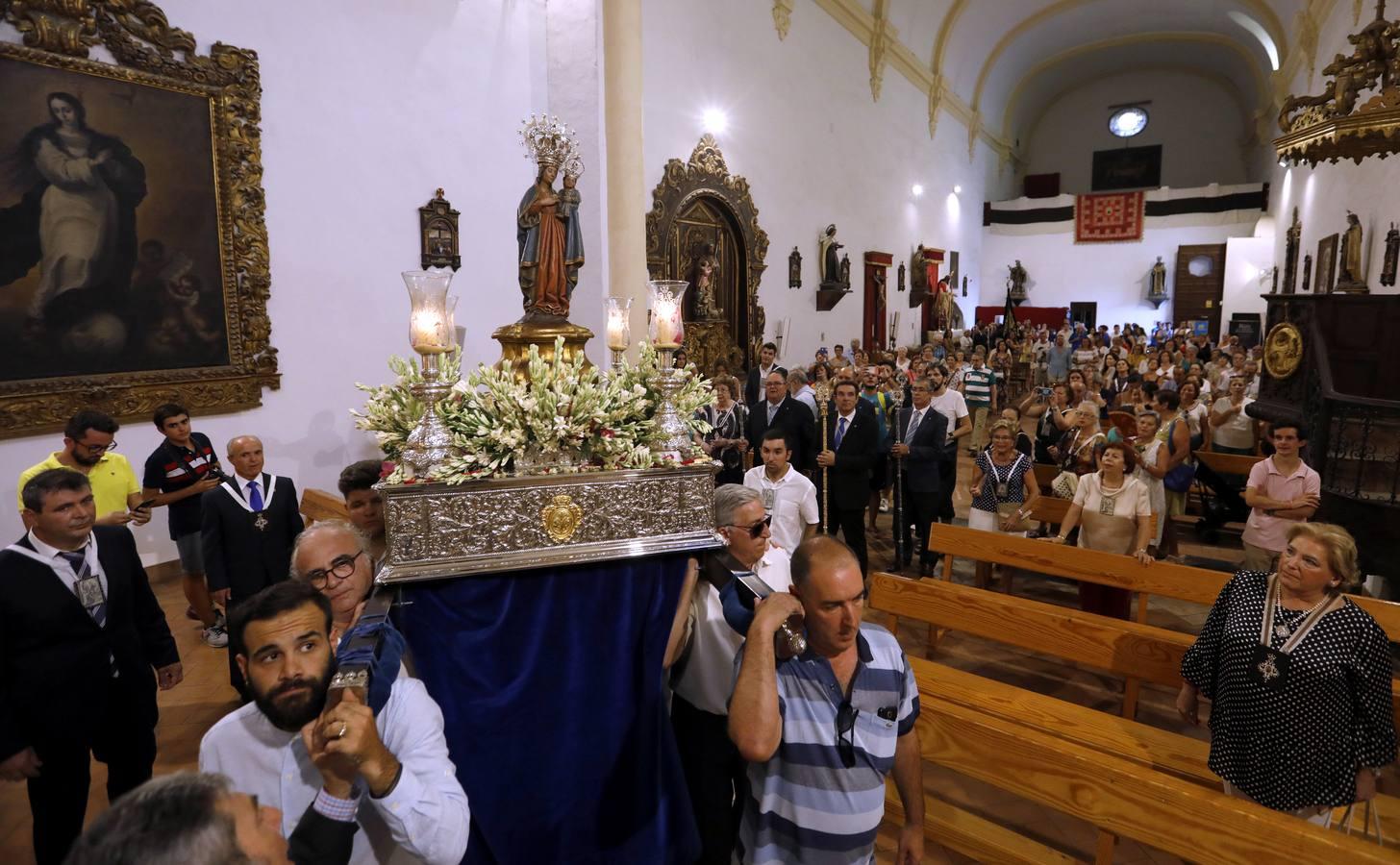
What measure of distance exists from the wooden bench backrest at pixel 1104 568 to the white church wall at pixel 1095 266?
80.7 ft

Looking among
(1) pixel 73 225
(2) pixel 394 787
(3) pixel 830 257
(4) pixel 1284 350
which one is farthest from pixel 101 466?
(3) pixel 830 257

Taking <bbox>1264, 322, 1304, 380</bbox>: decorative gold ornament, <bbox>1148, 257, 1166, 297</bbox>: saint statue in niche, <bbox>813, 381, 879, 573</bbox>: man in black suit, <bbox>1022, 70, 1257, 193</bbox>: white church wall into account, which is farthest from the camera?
<bbox>1022, 70, 1257, 193</bbox>: white church wall

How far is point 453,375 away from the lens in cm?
298

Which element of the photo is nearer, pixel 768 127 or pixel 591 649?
pixel 591 649

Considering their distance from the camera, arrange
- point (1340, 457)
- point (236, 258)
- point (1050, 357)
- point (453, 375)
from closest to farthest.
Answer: point (453, 375) → point (1340, 457) → point (236, 258) → point (1050, 357)

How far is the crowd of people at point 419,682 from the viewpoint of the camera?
169 centimetres

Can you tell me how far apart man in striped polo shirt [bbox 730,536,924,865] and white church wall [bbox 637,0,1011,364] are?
641 cm

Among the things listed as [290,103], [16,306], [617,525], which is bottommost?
[617,525]

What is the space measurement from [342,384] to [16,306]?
2.47 m

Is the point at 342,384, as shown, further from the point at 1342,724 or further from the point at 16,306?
the point at 1342,724

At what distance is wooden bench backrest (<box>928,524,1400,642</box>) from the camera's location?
3.95m

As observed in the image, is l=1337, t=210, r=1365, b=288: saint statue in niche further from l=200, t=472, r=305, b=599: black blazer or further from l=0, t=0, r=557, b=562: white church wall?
l=200, t=472, r=305, b=599: black blazer

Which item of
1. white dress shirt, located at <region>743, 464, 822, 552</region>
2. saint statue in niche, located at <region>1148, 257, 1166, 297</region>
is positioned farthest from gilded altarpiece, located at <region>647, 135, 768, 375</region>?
saint statue in niche, located at <region>1148, 257, 1166, 297</region>

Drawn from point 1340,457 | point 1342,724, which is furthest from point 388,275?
point 1340,457
